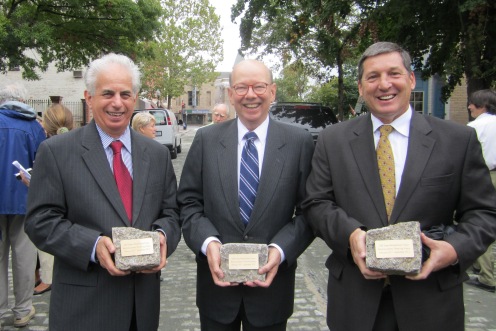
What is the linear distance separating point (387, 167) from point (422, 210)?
267 millimetres

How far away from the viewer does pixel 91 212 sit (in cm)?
223

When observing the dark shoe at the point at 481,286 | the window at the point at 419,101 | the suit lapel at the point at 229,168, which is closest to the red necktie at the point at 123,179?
the suit lapel at the point at 229,168

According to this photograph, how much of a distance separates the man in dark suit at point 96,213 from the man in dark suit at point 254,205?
28cm

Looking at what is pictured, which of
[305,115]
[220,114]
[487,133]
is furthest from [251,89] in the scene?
[305,115]

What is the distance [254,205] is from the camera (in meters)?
2.50

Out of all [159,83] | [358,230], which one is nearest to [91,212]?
[358,230]

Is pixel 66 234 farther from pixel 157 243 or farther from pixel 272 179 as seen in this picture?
pixel 272 179

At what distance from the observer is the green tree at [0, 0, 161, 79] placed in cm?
1255

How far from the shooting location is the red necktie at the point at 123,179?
7.61ft

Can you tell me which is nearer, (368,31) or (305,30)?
(368,31)

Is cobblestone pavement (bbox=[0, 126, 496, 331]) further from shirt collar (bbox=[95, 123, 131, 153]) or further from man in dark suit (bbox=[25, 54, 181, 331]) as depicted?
shirt collar (bbox=[95, 123, 131, 153])

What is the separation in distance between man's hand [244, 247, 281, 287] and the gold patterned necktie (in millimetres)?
614

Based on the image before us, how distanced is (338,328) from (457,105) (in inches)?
772

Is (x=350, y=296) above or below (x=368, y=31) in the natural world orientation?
below
